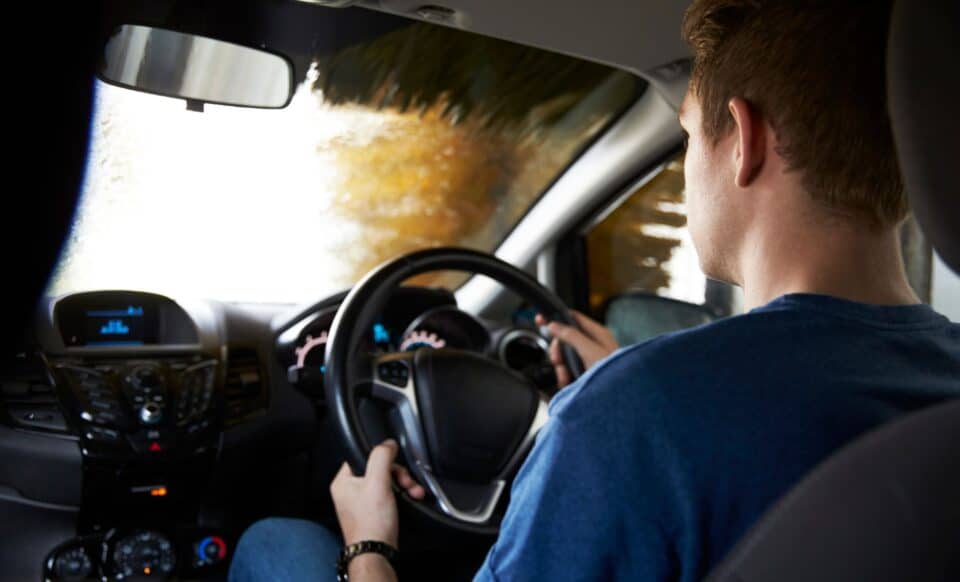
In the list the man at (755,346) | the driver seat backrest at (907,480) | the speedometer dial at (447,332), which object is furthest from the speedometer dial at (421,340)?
the driver seat backrest at (907,480)

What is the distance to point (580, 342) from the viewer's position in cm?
240

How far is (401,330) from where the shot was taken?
2.88 meters

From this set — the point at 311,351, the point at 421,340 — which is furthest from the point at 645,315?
the point at 311,351

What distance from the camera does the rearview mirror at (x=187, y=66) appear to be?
2.42m

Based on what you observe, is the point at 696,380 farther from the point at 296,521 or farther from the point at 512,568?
the point at 296,521

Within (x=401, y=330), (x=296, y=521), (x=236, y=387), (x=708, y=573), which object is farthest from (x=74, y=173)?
(x=708, y=573)

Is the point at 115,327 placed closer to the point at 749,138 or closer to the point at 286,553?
the point at 286,553

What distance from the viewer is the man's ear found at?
1166mm

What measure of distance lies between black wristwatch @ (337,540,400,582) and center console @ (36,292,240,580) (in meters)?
0.84

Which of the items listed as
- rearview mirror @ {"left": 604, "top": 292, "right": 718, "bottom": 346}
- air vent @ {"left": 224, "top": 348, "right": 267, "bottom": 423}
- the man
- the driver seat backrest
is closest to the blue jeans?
air vent @ {"left": 224, "top": 348, "right": 267, "bottom": 423}

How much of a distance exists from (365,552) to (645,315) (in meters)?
2.22

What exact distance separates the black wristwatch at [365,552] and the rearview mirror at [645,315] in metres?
1.99

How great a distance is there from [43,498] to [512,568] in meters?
1.74

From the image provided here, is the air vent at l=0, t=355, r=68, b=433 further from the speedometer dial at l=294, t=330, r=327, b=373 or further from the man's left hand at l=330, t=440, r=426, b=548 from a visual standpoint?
the man's left hand at l=330, t=440, r=426, b=548
